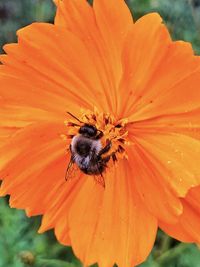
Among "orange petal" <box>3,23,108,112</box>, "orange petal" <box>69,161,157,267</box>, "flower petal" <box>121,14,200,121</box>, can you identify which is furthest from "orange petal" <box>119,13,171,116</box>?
"orange petal" <box>69,161,157,267</box>

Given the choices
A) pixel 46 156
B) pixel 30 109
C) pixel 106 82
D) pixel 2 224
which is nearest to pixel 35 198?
pixel 46 156

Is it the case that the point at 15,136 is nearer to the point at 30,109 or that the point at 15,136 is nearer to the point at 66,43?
the point at 30,109

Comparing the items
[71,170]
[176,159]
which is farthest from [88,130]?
Answer: [176,159]

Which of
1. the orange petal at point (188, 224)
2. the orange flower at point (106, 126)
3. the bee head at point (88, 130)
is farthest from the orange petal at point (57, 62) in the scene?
the orange petal at point (188, 224)

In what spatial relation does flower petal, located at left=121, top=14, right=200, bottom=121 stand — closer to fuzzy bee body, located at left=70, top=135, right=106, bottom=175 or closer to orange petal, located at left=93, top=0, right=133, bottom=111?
orange petal, located at left=93, top=0, right=133, bottom=111

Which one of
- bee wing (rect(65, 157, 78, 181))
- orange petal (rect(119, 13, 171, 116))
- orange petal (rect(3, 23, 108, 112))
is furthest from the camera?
bee wing (rect(65, 157, 78, 181))

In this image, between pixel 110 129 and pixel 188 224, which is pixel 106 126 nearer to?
pixel 110 129
